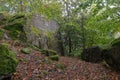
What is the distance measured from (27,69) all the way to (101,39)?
12.6m

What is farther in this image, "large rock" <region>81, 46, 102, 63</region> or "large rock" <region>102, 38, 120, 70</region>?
"large rock" <region>81, 46, 102, 63</region>

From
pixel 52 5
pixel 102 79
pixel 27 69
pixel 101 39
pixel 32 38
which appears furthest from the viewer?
pixel 101 39

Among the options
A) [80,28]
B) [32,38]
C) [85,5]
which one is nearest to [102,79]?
[85,5]

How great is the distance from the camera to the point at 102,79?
29.3 feet

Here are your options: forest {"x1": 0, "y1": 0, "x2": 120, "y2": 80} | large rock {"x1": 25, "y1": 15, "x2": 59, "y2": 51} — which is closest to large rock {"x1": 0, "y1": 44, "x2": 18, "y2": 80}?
forest {"x1": 0, "y1": 0, "x2": 120, "y2": 80}

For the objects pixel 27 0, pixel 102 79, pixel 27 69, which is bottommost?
pixel 102 79

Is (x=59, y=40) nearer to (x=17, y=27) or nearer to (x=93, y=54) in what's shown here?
(x=93, y=54)

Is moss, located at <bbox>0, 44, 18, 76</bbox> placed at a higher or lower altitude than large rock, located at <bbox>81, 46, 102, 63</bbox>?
higher

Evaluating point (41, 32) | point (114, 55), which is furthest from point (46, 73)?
point (41, 32)

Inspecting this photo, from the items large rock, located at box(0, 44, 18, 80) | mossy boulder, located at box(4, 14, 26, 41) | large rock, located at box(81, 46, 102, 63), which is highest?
Result: mossy boulder, located at box(4, 14, 26, 41)

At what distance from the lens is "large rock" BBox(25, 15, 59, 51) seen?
15492 millimetres

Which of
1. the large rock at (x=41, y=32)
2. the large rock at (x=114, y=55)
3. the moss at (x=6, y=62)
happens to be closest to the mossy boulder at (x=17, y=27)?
the large rock at (x=41, y=32)

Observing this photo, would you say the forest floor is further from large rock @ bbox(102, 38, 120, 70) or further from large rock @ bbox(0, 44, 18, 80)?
large rock @ bbox(0, 44, 18, 80)

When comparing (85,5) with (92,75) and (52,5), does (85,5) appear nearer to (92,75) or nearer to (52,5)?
(92,75)
